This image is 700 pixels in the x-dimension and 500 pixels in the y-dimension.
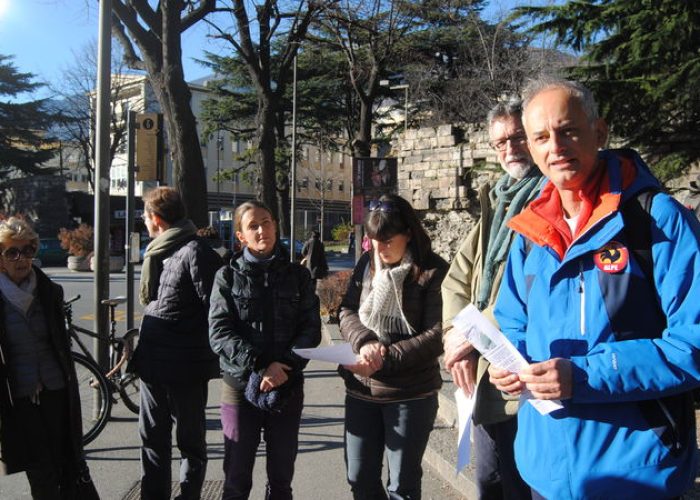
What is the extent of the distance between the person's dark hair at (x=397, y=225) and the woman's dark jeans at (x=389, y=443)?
687 millimetres

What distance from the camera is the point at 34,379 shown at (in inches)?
129

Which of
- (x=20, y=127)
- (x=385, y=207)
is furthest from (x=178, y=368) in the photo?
(x=20, y=127)

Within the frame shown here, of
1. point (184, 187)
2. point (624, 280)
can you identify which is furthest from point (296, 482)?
point (184, 187)

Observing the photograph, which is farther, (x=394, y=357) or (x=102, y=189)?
(x=102, y=189)

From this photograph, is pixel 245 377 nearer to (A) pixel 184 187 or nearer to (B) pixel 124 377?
(B) pixel 124 377

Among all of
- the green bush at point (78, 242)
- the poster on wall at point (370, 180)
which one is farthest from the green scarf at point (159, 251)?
the green bush at point (78, 242)

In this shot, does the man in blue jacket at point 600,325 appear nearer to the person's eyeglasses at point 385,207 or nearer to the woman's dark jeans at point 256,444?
the person's eyeglasses at point 385,207

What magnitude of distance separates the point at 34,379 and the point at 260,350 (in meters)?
1.30

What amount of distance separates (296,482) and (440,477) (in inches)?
41.3

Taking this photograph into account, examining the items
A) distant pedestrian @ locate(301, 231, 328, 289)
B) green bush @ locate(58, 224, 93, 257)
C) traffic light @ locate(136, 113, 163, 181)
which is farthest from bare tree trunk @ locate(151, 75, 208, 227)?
green bush @ locate(58, 224, 93, 257)

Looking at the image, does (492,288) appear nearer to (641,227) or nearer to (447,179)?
(641,227)

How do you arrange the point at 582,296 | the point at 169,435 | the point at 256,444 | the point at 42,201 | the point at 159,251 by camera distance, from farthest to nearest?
the point at 42,201 < the point at 159,251 < the point at 169,435 < the point at 256,444 < the point at 582,296

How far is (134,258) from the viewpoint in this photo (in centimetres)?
657

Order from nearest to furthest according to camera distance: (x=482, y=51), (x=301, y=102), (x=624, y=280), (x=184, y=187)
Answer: (x=624, y=280) < (x=184, y=187) < (x=482, y=51) < (x=301, y=102)
